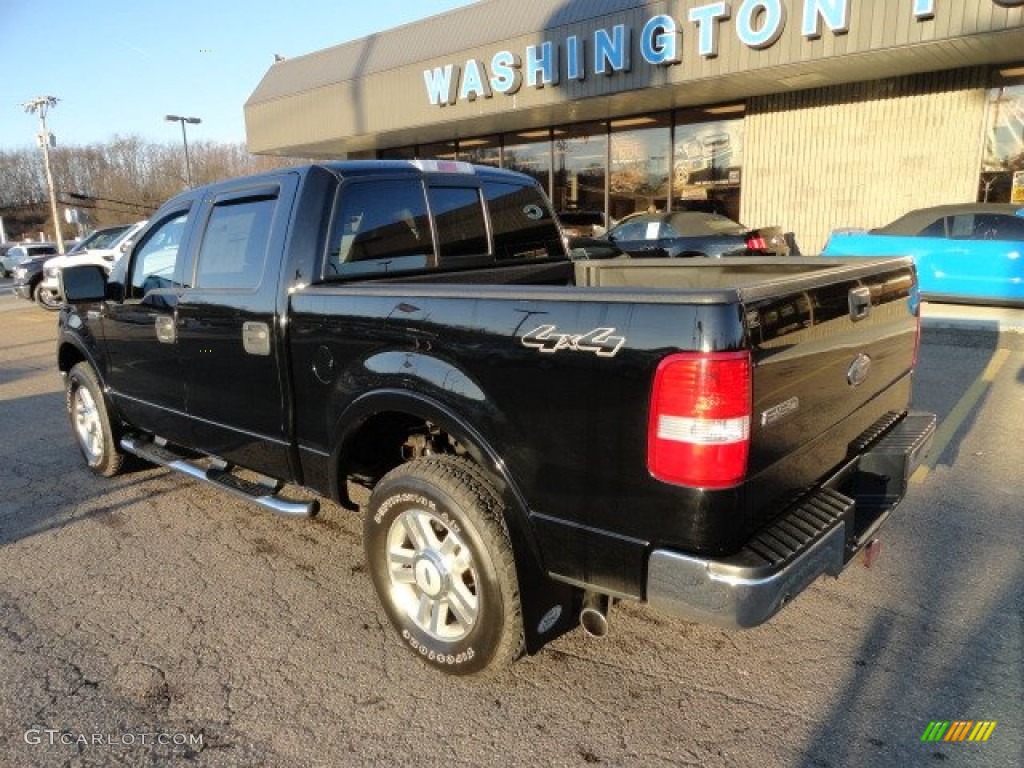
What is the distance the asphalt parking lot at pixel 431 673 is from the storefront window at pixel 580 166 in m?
15.2

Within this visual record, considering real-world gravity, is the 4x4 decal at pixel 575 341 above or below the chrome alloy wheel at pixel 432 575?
above

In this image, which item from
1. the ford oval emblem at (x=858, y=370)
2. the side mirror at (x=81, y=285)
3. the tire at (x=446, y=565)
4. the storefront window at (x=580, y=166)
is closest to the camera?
the tire at (x=446, y=565)

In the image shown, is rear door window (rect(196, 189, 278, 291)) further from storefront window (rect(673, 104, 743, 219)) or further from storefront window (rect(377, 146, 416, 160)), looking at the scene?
storefront window (rect(377, 146, 416, 160))

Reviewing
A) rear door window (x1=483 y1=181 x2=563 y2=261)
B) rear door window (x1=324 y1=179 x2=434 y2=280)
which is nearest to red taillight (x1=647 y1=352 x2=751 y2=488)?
rear door window (x1=324 y1=179 x2=434 y2=280)

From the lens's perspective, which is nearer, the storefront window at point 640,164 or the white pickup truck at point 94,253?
the white pickup truck at point 94,253

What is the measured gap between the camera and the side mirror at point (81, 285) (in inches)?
175

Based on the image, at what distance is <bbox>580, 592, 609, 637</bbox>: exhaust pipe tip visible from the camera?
252cm

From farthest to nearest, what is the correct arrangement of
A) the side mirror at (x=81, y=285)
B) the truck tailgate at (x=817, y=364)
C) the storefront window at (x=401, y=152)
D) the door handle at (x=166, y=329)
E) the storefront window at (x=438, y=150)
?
1. the storefront window at (x=401, y=152)
2. the storefront window at (x=438, y=150)
3. the side mirror at (x=81, y=285)
4. the door handle at (x=166, y=329)
5. the truck tailgate at (x=817, y=364)

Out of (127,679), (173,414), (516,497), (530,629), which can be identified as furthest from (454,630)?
(173,414)

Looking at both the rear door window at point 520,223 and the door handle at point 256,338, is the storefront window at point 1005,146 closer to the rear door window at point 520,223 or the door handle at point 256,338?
the rear door window at point 520,223

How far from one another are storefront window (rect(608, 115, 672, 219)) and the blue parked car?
6.85 m

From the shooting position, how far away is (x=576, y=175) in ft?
61.4

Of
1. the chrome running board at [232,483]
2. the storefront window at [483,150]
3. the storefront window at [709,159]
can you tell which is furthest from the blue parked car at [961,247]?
the storefront window at [483,150]

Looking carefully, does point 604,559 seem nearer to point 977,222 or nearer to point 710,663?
point 710,663
